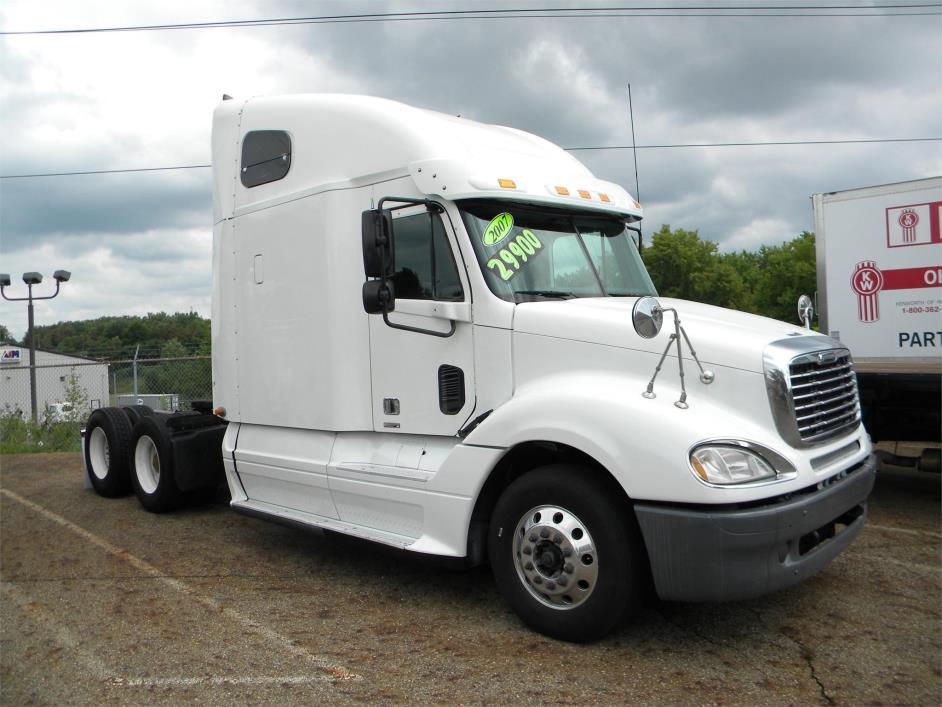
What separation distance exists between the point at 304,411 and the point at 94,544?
101 inches

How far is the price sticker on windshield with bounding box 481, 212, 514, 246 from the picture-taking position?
16.0ft

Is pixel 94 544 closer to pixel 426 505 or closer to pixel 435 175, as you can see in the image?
pixel 426 505

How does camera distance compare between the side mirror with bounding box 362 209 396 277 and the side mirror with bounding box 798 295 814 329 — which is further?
the side mirror with bounding box 798 295 814 329

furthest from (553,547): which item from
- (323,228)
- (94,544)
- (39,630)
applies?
(94,544)

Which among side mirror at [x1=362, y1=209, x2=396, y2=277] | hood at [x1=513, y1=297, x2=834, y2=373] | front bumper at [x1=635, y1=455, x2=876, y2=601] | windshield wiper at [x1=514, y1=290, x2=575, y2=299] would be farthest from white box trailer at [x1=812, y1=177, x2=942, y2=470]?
side mirror at [x1=362, y1=209, x2=396, y2=277]

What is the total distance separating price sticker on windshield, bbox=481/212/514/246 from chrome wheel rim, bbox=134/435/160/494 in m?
4.83

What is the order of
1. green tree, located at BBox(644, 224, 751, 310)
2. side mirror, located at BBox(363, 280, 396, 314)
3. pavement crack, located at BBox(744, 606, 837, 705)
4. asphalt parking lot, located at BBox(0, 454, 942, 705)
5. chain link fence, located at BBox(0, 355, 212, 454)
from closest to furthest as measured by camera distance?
pavement crack, located at BBox(744, 606, 837, 705) → asphalt parking lot, located at BBox(0, 454, 942, 705) → side mirror, located at BBox(363, 280, 396, 314) → chain link fence, located at BBox(0, 355, 212, 454) → green tree, located at BBox(644, 224, 751, 310)

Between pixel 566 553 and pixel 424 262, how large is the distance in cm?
202

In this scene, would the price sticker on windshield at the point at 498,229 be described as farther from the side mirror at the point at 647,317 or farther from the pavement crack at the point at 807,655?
the pavement crack at the point at 807,655

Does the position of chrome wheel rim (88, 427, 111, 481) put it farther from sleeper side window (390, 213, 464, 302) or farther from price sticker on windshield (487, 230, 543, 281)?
price sticker on windshield (487, 230, 543, 281)

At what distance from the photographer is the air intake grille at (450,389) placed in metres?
4.94

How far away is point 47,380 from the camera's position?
66.8 ft

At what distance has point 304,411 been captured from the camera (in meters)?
5.84

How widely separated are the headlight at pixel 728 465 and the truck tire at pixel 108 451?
6660 mm
